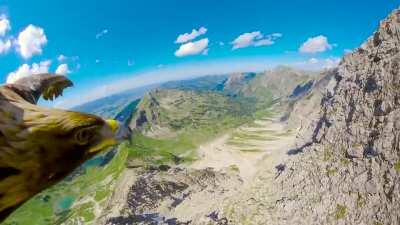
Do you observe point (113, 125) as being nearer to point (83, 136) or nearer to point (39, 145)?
point (83, 136)

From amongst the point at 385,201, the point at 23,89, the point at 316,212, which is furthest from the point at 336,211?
the point at 23,89

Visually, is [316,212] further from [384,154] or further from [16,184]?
[16,184]

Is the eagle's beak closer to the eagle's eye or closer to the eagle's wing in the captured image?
the eagle's eye

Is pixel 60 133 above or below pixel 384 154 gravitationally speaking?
above

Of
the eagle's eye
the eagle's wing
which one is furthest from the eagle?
the eagle's wing

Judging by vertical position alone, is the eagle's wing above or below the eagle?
above
